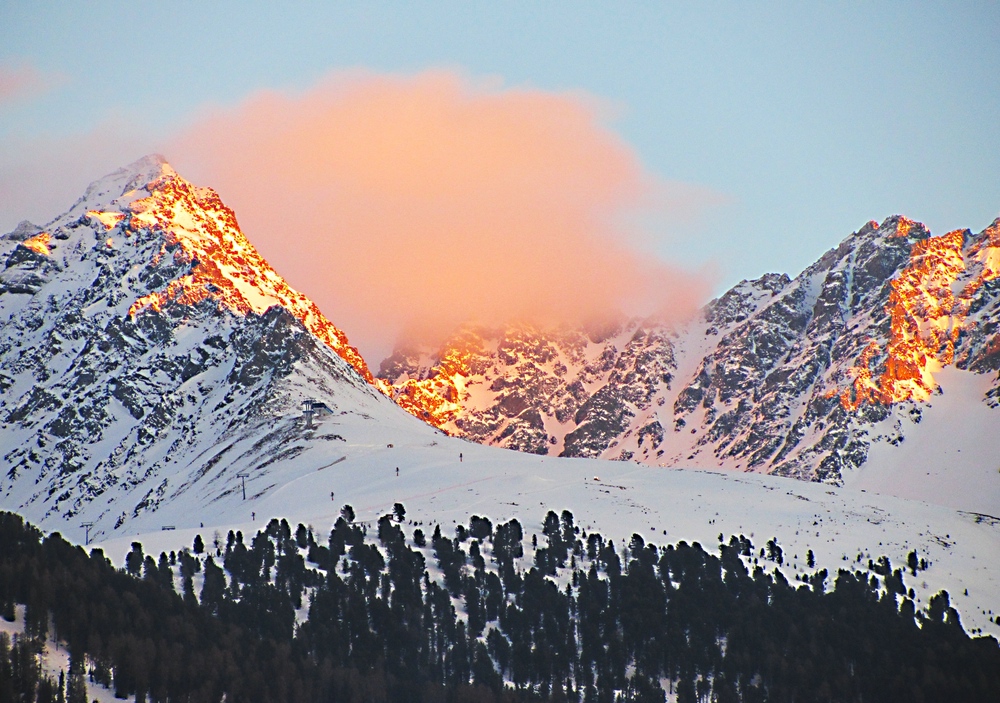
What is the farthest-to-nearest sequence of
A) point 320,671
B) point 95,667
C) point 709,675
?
point 709,675 → point 320,671 → point 95,667

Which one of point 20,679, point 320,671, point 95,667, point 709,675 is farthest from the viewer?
point 709,675

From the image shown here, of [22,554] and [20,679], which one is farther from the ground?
[22,554]

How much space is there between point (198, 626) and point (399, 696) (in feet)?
96.6

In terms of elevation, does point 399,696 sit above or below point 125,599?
below

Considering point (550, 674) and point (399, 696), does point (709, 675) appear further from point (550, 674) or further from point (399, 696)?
point (399, 696)

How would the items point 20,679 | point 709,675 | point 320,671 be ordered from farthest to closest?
point 709,675, point 320,671, point 20,679

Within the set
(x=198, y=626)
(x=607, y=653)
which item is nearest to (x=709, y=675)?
(x=607, y=653)

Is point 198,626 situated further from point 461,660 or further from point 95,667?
point 461,660

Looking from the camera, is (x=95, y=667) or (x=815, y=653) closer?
(x=95, y=667)

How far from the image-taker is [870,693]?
18938 centimetres

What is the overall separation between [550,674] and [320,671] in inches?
1283

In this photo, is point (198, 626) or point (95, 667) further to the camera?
point (198, 626)

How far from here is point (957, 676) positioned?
19025 cm

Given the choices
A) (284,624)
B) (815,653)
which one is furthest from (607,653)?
(284,624)
